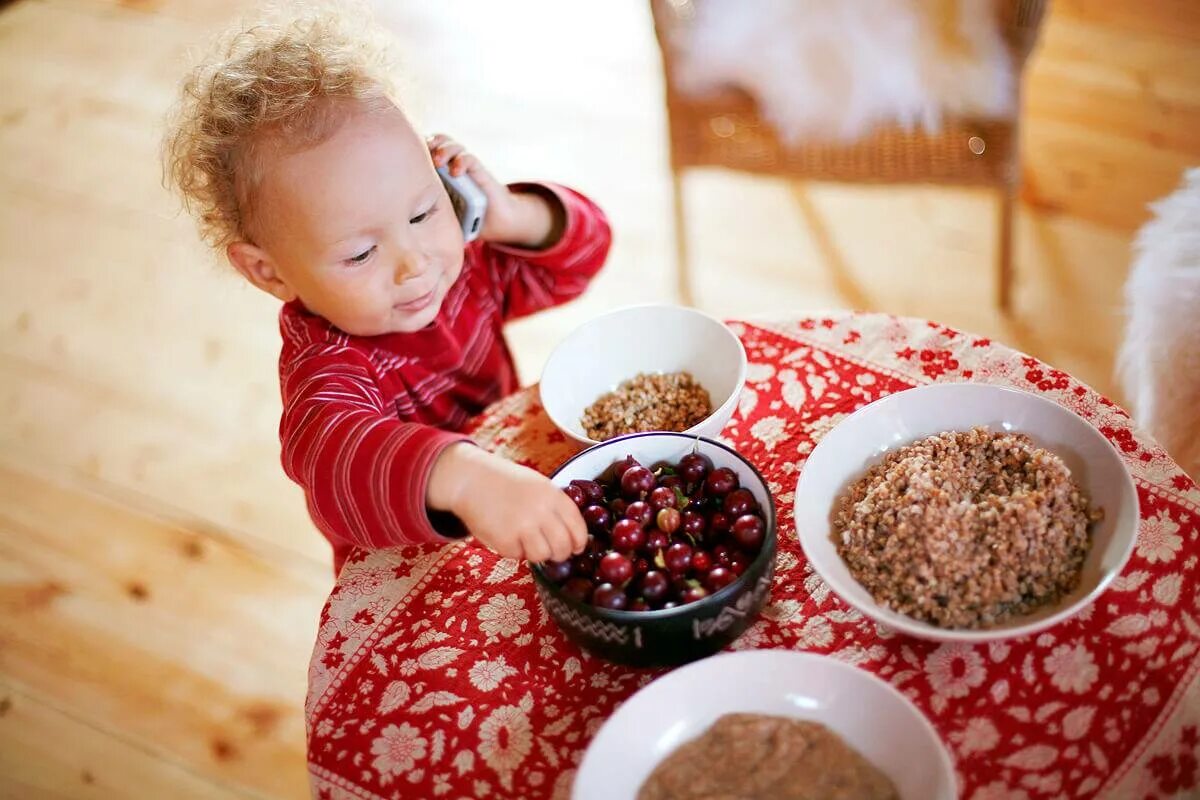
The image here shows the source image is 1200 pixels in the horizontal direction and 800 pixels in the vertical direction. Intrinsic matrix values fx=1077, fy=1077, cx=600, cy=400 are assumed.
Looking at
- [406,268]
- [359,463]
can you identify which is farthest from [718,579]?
[406,268]

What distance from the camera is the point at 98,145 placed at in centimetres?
311

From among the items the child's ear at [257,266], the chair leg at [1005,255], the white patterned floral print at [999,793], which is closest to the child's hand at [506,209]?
the child's ear at [257,266]

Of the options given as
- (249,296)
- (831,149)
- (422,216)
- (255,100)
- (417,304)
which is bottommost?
(249,296)

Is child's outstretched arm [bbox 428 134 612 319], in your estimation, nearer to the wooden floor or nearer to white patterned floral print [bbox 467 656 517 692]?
the wooden floor

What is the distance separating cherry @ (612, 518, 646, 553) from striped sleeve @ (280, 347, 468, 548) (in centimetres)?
19

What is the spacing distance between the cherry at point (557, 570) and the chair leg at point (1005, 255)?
141cm

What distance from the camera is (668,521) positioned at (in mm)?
939

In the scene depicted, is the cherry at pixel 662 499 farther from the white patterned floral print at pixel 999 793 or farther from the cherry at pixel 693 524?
the white patterned floral print at pixel 999 793

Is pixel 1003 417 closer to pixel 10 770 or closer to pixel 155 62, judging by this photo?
pixel 10 770

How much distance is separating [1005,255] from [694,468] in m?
1.39

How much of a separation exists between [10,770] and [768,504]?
4.95 ft

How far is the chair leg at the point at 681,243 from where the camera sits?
2.19m

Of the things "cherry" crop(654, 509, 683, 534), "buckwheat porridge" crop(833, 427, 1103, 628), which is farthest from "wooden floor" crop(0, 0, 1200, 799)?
"buckwheat porridge" crop(833, 427, 1103, 628)

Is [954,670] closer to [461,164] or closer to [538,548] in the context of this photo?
[538,548]
